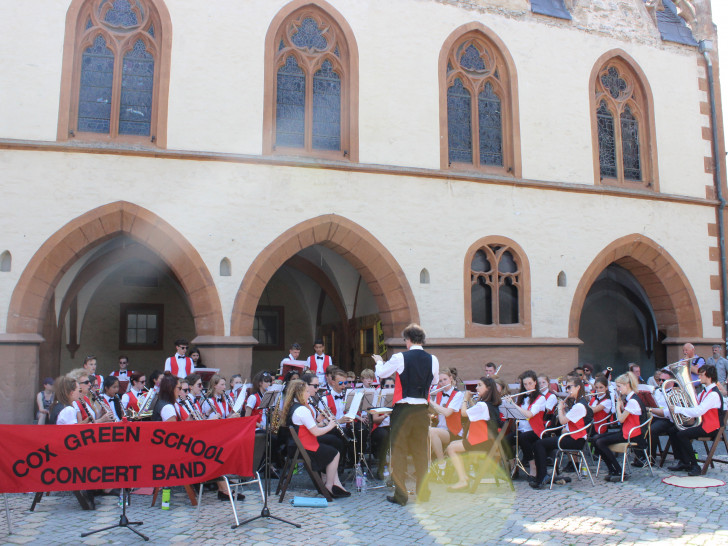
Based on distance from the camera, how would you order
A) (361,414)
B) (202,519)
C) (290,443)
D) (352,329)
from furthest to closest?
1. (352,329)
2. (361,414)
3. (290,443)
4. (202,519)

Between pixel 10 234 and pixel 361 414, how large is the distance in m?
6.33

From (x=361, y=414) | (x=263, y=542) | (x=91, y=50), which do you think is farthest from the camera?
(x=91, y=50)

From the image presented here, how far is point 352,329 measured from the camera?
1641 centimetres

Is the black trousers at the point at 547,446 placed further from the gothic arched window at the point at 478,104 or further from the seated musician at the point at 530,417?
the gothic arched window at the point at 478,104

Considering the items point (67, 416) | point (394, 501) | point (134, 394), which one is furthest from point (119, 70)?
point (394, 501)

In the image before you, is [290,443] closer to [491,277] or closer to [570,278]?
[491,277]

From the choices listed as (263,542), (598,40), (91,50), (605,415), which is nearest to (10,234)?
(91,50)

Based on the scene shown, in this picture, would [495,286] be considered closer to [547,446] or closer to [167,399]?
[547,446]

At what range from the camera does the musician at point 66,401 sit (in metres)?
7.15

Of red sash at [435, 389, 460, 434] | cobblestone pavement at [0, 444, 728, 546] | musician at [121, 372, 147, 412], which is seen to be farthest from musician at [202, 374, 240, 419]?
red sash at [435, 389, 460, 434]

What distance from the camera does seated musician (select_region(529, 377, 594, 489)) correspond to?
8234mm

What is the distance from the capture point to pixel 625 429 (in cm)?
864

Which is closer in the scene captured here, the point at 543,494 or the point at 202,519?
the point at 202,519

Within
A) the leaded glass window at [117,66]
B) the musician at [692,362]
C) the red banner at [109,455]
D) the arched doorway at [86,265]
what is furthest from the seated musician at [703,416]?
the leaded glass window at [117,66]
